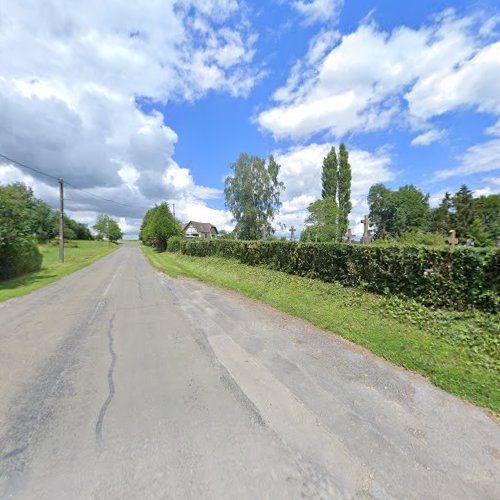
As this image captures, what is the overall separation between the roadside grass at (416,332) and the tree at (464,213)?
163 ft

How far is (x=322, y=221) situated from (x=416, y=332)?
24.2 m

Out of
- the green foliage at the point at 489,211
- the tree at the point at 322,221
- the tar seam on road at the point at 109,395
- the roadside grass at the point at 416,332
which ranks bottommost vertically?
the tar seam on road at the point at 109,395

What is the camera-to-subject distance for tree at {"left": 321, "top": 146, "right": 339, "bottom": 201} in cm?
3831

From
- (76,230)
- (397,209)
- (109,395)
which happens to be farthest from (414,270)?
(76,230)

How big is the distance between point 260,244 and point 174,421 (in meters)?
12.6

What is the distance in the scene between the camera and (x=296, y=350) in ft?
15.1

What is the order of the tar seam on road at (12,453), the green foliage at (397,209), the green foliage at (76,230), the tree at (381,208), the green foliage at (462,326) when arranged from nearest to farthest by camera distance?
the tar seam on road at (12,453)
the green foliage at (462,326)
the green foliage at (397,209)
the tree at (381,208)
the green foliage at (76,230)

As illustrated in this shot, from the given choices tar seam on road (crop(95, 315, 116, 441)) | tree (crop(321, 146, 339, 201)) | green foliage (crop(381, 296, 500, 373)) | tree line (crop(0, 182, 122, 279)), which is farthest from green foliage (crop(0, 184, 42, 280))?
tree (crop(321, 146, 339, 201))

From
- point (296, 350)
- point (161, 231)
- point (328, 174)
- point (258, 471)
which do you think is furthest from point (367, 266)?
point (161, 231)

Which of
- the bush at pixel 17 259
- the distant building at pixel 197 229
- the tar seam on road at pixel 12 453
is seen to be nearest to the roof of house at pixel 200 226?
the distant building at pixel 197 229

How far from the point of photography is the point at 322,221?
2833cm

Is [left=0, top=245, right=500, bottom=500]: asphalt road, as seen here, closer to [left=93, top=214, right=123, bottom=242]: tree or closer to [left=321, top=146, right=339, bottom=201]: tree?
[left=321, top=146, right=339, bottom=201]: tree

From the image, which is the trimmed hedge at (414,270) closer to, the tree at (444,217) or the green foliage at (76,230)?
the tree at (444,217)

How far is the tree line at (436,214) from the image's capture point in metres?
44.5
